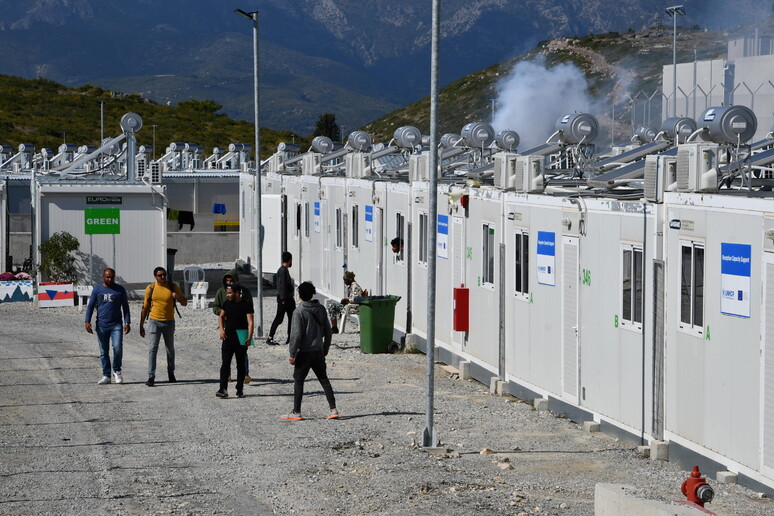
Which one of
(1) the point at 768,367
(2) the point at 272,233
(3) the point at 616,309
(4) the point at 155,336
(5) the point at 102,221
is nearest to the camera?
(1) the point at 768,367

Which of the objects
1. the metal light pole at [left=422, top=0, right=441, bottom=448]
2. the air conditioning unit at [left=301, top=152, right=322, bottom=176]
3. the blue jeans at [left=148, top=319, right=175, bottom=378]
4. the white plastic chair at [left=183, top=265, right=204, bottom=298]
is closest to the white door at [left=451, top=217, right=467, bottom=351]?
the blue jeans at [left=148, top=319, right=175, bottom=378]

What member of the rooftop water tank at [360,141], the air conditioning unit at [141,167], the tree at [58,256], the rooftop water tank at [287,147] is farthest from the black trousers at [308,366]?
the rooftop water tank at [287,147]

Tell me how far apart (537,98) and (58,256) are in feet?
326

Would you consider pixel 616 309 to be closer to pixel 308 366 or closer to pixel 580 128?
pixel 308 366

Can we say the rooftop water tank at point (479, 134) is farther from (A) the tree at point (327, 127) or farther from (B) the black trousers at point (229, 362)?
(A) the tree at point (327, 127)

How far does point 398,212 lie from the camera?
21250 millimetres

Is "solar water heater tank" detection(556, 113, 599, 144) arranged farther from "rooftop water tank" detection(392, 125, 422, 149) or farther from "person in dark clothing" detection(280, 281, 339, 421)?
"rooftop water tank" detection(392, 125, 422, 149)

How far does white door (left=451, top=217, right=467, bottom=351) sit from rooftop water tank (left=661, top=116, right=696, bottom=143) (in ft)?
11.9

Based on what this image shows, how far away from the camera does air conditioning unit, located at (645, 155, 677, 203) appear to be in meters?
12.3

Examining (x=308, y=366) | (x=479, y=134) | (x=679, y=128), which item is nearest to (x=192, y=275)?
(x=479, y=134)

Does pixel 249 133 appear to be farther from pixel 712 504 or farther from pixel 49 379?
pixel 712 504

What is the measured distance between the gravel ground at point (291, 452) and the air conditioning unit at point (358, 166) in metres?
6.20

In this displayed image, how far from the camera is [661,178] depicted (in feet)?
40.2

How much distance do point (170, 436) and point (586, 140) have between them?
744cm
